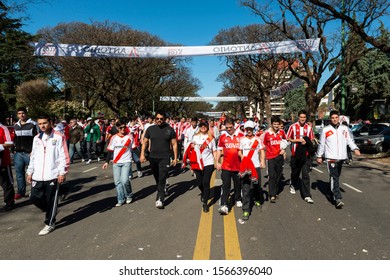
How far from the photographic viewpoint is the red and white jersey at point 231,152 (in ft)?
18.0

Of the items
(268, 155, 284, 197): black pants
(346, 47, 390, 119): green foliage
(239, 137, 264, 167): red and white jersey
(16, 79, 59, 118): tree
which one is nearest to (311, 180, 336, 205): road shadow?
(268, 155, 284, 197): black pants

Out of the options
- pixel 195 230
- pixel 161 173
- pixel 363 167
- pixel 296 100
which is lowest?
pixel 363 167

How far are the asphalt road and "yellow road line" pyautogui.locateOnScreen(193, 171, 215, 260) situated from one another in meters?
0.01

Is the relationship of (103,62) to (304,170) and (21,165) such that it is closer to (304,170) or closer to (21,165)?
(21,165)

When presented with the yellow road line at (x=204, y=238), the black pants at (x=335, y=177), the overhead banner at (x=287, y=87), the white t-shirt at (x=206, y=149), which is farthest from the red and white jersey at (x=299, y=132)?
the overhead banner at (x=287, y=87)

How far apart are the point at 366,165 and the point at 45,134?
12.2 m

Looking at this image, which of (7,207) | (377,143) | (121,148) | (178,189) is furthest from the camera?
(377,143)

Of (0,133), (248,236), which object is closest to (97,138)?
(0,133)

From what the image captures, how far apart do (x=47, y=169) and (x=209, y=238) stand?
2679mm

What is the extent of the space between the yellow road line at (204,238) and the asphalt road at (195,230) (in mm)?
13

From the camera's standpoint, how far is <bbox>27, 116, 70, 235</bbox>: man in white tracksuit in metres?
4.59

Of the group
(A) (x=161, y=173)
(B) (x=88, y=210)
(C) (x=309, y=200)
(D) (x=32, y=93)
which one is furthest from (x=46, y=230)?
(D) (x=32, y=93)

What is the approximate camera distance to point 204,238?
4309 millimetres

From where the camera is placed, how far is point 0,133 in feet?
19.1
